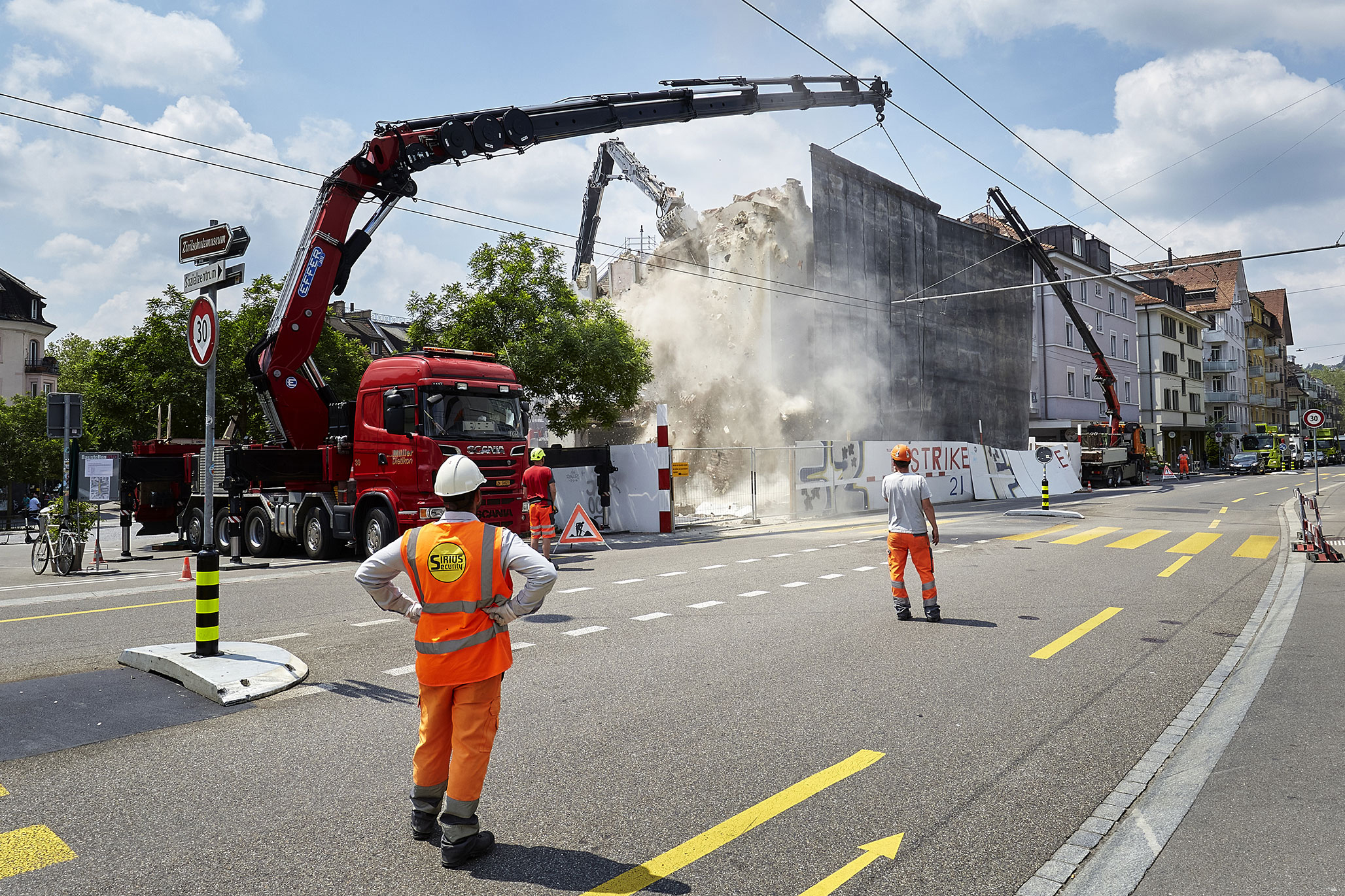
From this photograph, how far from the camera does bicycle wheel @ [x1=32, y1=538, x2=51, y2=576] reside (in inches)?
571

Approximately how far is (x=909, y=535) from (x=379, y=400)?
30.6ft

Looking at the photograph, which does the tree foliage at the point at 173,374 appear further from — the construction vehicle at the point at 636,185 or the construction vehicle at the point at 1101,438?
the construction vehicle at the point at 1101,438

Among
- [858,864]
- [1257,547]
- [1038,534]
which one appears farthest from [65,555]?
[1257,547]

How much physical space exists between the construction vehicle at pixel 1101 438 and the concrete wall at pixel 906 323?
121 inches

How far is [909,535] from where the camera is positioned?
8.35m

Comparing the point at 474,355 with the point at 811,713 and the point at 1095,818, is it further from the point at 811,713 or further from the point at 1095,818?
the point at 1095,818

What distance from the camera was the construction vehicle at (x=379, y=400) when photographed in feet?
44.8

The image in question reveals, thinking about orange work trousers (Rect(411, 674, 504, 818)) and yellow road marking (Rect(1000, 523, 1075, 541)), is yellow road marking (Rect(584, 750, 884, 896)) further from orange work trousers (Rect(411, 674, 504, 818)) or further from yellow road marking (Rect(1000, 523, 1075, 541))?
yellow road marking (Rect(1000, 523, 1075, 541))

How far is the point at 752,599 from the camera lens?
32.1 ft

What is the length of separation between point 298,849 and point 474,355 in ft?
38.9

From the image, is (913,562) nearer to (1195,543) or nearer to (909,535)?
(909,535)

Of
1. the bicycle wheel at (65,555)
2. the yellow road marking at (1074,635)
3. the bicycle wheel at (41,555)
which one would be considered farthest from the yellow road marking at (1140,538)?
the bicycle wheel at (41,555)

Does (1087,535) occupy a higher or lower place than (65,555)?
lower

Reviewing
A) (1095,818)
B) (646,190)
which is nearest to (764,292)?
(646,190)
